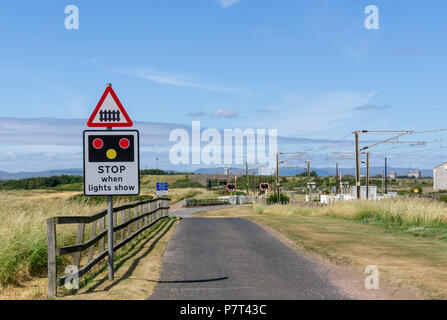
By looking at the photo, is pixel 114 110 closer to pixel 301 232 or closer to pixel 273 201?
pixel 301 232

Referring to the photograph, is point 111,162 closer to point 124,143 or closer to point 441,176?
point 124,143

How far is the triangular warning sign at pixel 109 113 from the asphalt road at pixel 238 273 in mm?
3005

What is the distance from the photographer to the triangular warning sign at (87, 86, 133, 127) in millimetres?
9336

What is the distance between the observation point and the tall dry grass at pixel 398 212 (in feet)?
74.6

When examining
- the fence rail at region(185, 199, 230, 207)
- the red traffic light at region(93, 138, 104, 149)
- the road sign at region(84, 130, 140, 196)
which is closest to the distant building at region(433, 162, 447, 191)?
the fence rail at region(185, 199, 230, 207)

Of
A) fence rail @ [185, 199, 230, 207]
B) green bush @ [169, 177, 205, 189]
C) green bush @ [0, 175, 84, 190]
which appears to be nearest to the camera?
fence rail @ [185, 199, 230, 207]

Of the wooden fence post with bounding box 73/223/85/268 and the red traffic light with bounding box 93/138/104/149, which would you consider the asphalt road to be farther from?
the red traffic light with bounding box 93/138/104/149

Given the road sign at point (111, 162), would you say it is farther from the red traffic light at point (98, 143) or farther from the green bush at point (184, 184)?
the green bush at point (184, 184)

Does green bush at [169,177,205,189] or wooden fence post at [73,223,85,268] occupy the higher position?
wooden fence post at [73,223,85,268]

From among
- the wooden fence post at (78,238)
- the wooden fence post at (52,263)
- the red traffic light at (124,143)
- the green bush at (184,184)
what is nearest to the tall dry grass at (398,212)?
the red traffic light at (124,143)

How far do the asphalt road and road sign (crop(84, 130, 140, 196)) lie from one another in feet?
6.39

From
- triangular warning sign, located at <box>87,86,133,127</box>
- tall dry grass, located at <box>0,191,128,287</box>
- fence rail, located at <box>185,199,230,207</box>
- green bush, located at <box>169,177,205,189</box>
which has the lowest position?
fence rail, located at <box>185,199,230,207</box>
